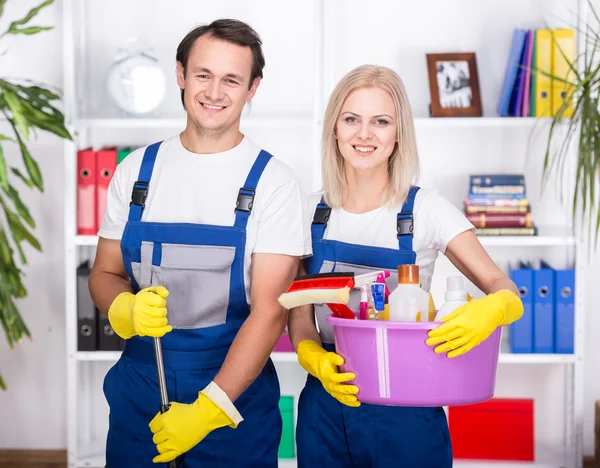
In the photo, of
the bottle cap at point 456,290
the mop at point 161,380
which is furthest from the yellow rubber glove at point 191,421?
the bottle cap at point 456,290

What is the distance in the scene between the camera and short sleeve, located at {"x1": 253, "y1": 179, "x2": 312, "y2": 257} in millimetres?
1903

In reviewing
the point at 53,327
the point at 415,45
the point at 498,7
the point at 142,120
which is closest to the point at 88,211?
the point at 142,120

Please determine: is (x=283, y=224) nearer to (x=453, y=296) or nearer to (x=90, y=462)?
(x=453, y=296)

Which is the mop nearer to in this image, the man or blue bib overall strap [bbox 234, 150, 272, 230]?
the man

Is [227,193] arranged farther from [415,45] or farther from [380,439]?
[415,45]

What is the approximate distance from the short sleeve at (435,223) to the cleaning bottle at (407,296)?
251mm

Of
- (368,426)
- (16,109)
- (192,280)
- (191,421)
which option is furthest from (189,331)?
(16,109)

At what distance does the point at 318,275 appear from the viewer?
1.73 metres

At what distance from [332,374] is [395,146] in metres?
0.60

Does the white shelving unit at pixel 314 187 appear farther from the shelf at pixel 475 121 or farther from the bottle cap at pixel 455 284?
the bottle cap at pixel 455 284

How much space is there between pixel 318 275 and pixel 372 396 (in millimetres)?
254

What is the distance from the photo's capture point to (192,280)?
1953mm

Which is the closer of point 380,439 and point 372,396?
point 372,396

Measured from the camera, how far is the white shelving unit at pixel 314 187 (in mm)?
3262
